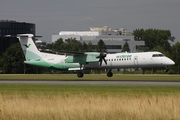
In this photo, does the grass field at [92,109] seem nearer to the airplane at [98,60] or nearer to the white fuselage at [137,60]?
the white fuselage at [137,60]

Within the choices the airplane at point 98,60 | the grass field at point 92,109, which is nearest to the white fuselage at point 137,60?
the airplane at point 98,60

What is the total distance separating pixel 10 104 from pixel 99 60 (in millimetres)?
41866

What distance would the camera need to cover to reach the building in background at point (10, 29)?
156 m

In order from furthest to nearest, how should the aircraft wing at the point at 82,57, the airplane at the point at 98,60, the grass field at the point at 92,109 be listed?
1. the aircraft wing at the point at 82,57
2. the airplane at the point at 98,60
3. the grass field at the point at 92,109

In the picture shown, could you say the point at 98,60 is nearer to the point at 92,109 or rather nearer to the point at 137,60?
the point at 137,60

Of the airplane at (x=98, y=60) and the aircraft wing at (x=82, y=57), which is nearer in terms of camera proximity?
the airplane at (x=98, y=60)

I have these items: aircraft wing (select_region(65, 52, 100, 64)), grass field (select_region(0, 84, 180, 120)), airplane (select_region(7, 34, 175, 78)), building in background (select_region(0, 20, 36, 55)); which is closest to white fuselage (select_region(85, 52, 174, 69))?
airplane (select_region(7, 34, 175, 78))

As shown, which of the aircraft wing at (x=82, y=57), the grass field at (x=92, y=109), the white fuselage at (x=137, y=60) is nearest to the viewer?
the grass field at (x=92, y=109)

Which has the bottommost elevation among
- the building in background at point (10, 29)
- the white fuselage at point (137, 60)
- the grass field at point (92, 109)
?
the grass field at point (92, 109)

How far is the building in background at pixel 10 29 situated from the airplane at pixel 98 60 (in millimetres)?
86717

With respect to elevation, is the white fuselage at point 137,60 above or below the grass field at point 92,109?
above

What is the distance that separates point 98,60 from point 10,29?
99141 millimetres

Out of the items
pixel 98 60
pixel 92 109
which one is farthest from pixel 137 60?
pixel 92 109

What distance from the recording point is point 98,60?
66062 millimetres
